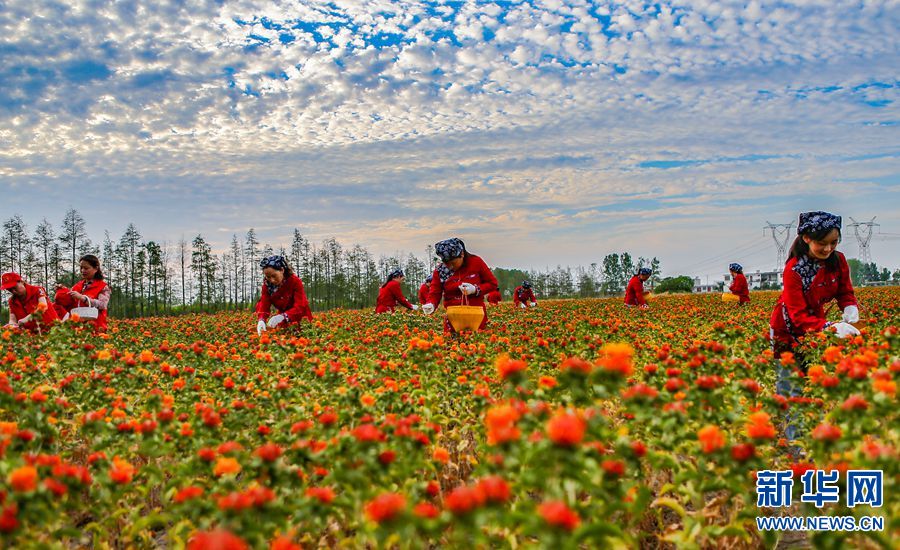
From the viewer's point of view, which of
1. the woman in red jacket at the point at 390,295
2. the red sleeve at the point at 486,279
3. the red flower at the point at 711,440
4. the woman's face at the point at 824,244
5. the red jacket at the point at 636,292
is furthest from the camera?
the red jacket at the point at 636,292

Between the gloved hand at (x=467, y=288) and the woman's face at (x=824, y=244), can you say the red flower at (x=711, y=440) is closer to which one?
the woman's face at (x=824, y=244)

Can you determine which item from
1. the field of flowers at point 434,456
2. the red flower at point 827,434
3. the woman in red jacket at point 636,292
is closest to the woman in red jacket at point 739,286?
the woman in red jacket at point 636,292

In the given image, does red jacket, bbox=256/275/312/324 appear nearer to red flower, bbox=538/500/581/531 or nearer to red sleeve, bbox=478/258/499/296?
red sleeve, bbox=478/258/499/296

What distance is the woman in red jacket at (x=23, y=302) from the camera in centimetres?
834

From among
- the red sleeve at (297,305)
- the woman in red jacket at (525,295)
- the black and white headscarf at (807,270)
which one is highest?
the black and white headscarf at (807,270)

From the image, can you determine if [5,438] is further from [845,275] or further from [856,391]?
[845,275]

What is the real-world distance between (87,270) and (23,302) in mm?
994

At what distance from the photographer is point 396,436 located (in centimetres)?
235

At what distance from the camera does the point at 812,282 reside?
543cm

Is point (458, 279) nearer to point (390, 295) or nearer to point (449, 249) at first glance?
point (449, 249)

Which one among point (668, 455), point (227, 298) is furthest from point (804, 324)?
point (227, 298)

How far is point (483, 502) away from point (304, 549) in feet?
5.98

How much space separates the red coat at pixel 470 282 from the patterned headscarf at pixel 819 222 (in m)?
3.91

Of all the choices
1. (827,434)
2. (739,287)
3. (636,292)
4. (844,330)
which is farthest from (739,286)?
(827,434)
